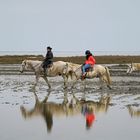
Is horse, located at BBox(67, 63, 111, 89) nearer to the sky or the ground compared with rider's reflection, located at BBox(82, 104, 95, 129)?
nearer to the sky

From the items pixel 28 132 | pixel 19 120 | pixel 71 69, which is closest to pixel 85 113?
pixel 19 120

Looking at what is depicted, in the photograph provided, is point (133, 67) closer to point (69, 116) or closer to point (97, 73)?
point (97, 73)

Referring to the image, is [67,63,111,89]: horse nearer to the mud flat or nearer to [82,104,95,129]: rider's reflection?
the mud flat

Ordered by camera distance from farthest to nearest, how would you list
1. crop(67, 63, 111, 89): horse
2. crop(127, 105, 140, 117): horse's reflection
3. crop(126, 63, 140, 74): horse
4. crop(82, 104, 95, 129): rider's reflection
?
crop(126, 63, 140, 74): horse, crop(67, 63, 111, 89): horse, crop(127, 105, 140, 117): horse's reflection, crop(82, 104, 95, 129): rider's reflection

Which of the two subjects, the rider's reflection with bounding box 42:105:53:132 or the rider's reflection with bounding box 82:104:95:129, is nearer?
the rider's reflection with bounding box 42:105:53:132

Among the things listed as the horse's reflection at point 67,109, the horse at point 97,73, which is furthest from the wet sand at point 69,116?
the horse at point 97,73

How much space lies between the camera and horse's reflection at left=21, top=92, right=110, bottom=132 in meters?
14.1

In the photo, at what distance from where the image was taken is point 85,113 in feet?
48.7

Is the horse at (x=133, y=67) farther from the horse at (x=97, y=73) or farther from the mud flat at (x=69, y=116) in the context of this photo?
the mud flat at (x=69, y=116)

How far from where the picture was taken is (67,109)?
624 inches

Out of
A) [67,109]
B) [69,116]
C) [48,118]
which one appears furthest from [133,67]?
[48,118]

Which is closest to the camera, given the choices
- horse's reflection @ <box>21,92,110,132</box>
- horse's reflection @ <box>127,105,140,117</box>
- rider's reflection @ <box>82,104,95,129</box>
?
rider's reflection @ <box>82,104,95,129</box>

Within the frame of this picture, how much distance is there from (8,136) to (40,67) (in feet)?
45.5

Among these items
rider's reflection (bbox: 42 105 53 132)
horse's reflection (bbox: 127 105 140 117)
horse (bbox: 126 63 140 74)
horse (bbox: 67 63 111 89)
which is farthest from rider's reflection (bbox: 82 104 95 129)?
horse (bbox: 126 63 140 74)
